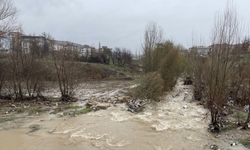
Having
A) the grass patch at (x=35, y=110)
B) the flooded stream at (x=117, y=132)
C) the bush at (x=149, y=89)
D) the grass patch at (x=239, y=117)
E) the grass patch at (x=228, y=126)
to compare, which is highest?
the bush at (x=149, y=89)

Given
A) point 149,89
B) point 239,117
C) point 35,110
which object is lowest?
point 35,110

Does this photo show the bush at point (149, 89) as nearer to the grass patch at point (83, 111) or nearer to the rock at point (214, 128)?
the grass patch at point (83, 111)

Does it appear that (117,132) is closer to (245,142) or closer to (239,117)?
(245,142)

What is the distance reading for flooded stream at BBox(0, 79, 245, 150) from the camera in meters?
11.3

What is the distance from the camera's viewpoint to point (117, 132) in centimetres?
1328

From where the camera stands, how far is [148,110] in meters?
18.8

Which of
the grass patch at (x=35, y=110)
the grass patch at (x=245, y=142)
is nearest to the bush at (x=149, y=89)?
the grass patch at (x=35, y=110)

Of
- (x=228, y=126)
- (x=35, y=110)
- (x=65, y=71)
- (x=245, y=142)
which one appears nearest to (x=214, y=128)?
(x=228, y=126)

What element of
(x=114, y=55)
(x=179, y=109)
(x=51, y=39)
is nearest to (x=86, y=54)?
(x=114, y=55)

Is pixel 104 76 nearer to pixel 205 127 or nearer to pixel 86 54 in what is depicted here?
pixel 86 54

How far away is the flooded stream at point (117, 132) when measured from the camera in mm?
11273

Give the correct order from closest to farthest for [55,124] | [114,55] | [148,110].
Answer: [55,124] < [148,110] < [114,55]

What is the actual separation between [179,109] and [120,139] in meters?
7.85

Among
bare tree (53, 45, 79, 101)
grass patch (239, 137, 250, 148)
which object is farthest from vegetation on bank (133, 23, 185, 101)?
grass patch (239, 137, 250, 148)
